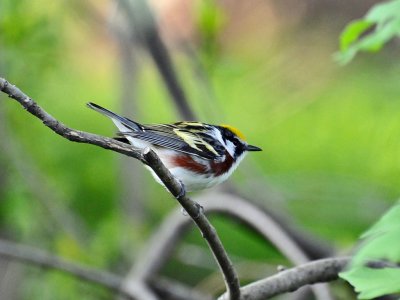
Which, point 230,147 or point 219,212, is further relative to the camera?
point 219,212

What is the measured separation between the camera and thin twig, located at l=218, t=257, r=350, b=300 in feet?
6.32

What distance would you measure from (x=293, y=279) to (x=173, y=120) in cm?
319

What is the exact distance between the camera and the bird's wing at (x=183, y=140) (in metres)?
2.36

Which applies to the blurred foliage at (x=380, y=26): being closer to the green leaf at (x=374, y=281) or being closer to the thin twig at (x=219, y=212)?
the green leaf at (x=374, y=281)

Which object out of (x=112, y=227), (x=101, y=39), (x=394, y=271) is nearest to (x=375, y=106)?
(x=112, y=227)

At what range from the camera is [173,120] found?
514cm

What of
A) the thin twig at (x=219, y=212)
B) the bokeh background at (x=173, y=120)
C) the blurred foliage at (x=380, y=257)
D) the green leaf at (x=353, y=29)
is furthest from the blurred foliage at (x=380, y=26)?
the bokeh background at (x=173, y=120)

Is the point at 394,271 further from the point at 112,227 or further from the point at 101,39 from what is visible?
the point at 101,39

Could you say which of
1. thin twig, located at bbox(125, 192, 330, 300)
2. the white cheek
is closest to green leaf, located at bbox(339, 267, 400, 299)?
the white cheek

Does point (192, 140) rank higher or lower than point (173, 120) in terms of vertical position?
lower

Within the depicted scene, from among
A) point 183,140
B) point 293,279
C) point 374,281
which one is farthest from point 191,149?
point 374,281

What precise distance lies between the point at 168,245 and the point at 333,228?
1811 millimetres

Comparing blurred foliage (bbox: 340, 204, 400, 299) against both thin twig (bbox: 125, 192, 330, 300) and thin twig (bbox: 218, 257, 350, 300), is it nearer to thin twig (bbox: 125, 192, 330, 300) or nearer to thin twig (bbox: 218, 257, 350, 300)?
thin twig (bbox: 218, 257, 350, 300)

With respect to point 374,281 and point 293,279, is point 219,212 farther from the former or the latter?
point 374,281
